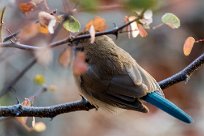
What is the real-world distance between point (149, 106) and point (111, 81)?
2.95 m

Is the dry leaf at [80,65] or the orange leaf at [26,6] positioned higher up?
the orange leaf at [26,6]

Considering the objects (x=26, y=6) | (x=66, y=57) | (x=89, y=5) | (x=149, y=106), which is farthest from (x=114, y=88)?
(x=149, y=106)

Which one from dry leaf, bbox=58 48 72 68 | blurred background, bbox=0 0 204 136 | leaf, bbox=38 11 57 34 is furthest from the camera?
blurred background, bbox=0 0 204 136

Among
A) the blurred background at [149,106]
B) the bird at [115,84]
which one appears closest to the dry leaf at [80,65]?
the bird at [115,84]

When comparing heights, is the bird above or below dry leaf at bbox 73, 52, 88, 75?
below

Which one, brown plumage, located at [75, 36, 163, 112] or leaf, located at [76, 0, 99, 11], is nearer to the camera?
leaf, located at [76, 0, 99, 11]

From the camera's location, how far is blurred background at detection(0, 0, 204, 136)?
4.68 meters

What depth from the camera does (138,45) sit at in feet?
19.2

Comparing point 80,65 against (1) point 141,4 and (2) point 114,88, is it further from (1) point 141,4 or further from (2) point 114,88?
(2) point 114,88

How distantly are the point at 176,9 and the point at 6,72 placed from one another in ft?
7.36

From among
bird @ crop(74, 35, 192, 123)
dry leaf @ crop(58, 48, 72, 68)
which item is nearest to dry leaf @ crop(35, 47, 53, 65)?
dry leaf @ crop(58, 48, 72, 68)

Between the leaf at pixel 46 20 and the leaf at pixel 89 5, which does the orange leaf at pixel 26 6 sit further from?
the leaf at pixel 89 5

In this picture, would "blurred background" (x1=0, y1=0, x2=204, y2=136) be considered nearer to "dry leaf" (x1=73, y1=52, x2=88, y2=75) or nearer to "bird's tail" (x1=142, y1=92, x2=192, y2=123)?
"bird's tail" (x1=142, y1=92, x2=192, y2=123)

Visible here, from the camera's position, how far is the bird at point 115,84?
268cm
